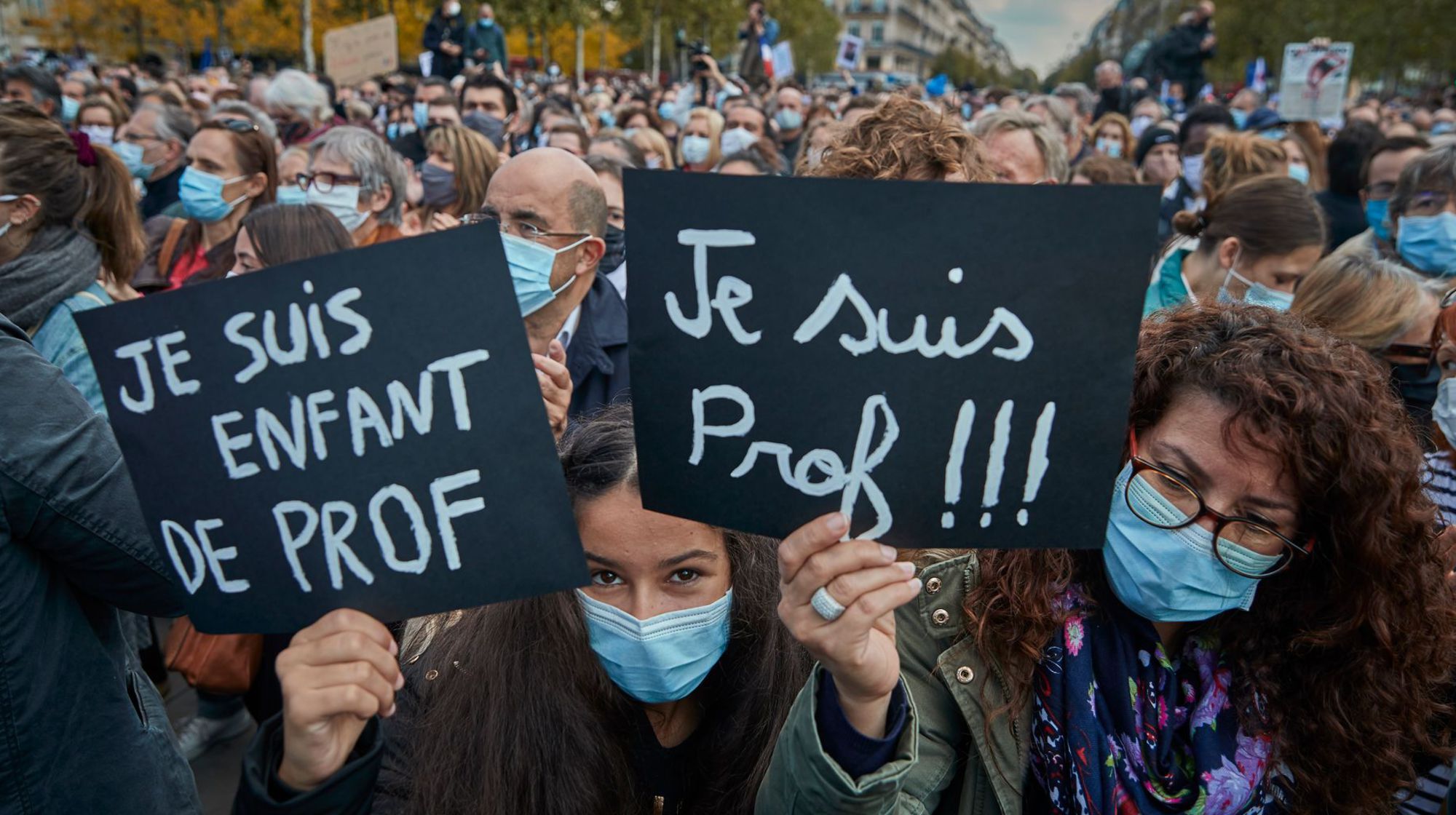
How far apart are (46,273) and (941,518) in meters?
2.89

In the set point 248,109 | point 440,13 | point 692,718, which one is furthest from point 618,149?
point 440,13

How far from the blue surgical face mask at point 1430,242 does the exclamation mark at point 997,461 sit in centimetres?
396

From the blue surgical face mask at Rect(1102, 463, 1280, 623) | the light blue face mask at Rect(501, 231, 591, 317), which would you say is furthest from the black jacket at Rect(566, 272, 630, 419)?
the blue surgical face mask at Rect(1102, 463, 1280, 623)

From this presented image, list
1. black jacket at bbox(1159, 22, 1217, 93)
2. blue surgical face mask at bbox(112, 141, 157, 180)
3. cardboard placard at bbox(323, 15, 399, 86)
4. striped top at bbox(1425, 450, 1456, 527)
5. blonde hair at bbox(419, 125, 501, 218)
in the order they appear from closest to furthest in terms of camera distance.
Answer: striped top at bbox(1425, 450, 1456, 527) → blonde hair at bbox(419, 125, 501, 218) → blue surgical face mask at bbox(112, 141, 157, 180) → cardboard placard at bbox(323, 15, 399, 86) → black jacket at bbox(1159, 22, 1217, 93)

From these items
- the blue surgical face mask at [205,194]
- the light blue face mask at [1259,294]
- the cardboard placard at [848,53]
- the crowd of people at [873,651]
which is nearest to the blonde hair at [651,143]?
the blue surgical face mask at [205,194]

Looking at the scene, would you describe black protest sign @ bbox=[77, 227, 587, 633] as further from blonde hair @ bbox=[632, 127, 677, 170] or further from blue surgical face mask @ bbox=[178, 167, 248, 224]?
blonde hair @ bbox=[632, 127, 677, 170]

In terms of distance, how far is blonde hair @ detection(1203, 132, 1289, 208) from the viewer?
498 centimetres

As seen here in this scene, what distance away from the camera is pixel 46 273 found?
2.82m

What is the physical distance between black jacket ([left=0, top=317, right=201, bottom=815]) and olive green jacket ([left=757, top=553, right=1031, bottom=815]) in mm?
1202

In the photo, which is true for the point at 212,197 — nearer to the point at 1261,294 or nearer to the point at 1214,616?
the point at 1214,616

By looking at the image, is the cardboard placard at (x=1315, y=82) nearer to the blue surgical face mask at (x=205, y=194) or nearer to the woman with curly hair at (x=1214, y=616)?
the woman with curly hair at (x=1214, y=616)

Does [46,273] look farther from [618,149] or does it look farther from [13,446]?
[618,149]

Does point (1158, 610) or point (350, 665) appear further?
point (1158, 610)

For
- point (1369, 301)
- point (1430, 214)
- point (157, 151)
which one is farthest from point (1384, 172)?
point (157, 151)
